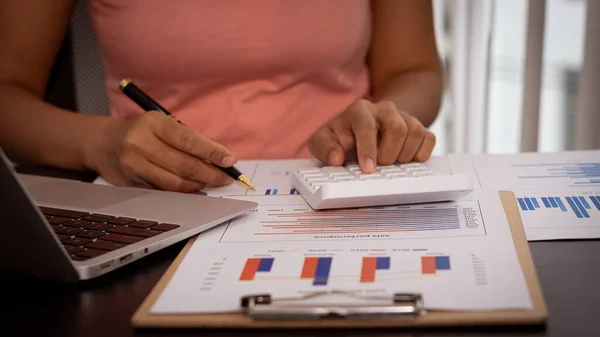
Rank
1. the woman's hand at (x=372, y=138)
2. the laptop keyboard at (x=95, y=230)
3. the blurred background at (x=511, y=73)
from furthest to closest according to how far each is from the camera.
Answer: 1. the blurred background at (x=511, y=73)
2. the woman's hand at (x=372, y=138)
3. the laptop keyboard at (x=95, y=230)

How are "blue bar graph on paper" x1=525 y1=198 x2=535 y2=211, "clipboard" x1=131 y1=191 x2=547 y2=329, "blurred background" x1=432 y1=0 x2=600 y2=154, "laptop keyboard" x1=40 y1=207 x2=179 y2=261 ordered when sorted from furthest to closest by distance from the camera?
1. "blurred background" x1=432 y1=0 x2=600 y2=154
2. "blue bar graph on paper" x1=525 y1=198 x2=535 y2=211
3. "laptop keyboard" x1=40 y1=207 x2=179 y2=261
4. "clipboard" x1=131 y1=191 x2=547 y2=329

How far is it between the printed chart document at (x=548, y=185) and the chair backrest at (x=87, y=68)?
0.59 m

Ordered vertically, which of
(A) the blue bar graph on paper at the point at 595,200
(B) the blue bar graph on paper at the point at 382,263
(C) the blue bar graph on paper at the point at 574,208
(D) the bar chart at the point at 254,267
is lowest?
(D) the bar chart at the point at 254,267

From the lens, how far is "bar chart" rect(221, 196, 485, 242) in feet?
1.90

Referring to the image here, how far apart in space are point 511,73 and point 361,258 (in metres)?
1.34

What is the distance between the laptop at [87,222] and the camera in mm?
455

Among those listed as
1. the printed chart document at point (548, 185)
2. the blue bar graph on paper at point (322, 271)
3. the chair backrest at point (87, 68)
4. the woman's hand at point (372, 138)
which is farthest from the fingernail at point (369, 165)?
the chair backrest at point (87, 68)

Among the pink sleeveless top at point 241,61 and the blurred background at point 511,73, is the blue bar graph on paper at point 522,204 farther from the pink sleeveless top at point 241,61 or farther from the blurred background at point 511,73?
the blurred background at point 511,73

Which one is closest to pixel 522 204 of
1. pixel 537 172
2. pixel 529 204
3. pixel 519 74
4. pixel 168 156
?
pixel 529 204

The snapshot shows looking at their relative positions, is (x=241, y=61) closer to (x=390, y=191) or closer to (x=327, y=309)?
(x=390, y=191)

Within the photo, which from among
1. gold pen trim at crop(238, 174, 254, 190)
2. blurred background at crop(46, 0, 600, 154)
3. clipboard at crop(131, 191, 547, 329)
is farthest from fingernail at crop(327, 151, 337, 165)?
blurred background at crop(46, 0, 600, 154)

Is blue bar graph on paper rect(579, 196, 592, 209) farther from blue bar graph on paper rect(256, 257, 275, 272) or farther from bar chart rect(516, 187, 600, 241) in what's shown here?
blue bar graph on paper rect(256, 257, 275, 272)

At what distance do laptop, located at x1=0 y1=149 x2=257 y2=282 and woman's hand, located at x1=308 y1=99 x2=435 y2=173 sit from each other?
0.16 metres

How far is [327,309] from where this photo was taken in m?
0.42
